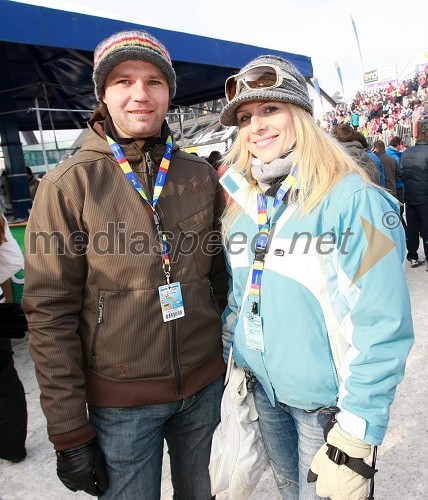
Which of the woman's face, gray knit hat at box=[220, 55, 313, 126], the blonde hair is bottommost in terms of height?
the blonde hair

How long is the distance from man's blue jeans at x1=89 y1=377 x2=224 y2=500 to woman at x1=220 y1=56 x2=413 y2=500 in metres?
0.24

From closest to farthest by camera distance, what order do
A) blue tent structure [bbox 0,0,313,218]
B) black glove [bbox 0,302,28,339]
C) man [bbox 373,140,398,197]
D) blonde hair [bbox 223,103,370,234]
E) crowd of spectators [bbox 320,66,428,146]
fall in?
blonde hair [bbox 223,103,370,234] < black glove [bbox 0,302,28,339] < blue tent structure [bbox 0,0,313,218] < man [bbox 373,140,398,197] < crowd of spectators [bbox 320,66,428,146]

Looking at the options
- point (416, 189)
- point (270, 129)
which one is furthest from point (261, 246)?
point (416, 189)

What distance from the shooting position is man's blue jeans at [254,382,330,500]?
58.1 inches

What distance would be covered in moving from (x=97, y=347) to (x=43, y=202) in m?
0.52

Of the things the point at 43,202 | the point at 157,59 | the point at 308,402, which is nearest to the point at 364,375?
the point at 308,402

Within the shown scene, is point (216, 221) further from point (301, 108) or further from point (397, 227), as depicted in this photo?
point (397, 227)

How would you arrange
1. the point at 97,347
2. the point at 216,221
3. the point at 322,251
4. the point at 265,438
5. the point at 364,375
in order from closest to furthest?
1. the point at 364,375
2. the point at 322,251
3. the point at 97,347
4. the point at 265,438
5. the point at 216,221

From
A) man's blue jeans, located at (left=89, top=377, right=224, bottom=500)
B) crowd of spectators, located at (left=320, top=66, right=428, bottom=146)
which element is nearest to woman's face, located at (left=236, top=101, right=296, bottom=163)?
man's blue jeans, located at (left=89, top=377, right=224, bottom=500)

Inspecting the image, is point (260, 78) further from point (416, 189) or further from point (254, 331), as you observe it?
point (416, 189)

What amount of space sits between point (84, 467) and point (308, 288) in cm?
93

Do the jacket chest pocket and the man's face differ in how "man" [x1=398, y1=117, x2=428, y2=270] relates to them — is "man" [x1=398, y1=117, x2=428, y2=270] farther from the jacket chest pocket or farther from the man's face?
the man's face

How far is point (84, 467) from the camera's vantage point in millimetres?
1363

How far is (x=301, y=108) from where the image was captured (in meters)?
1.52
